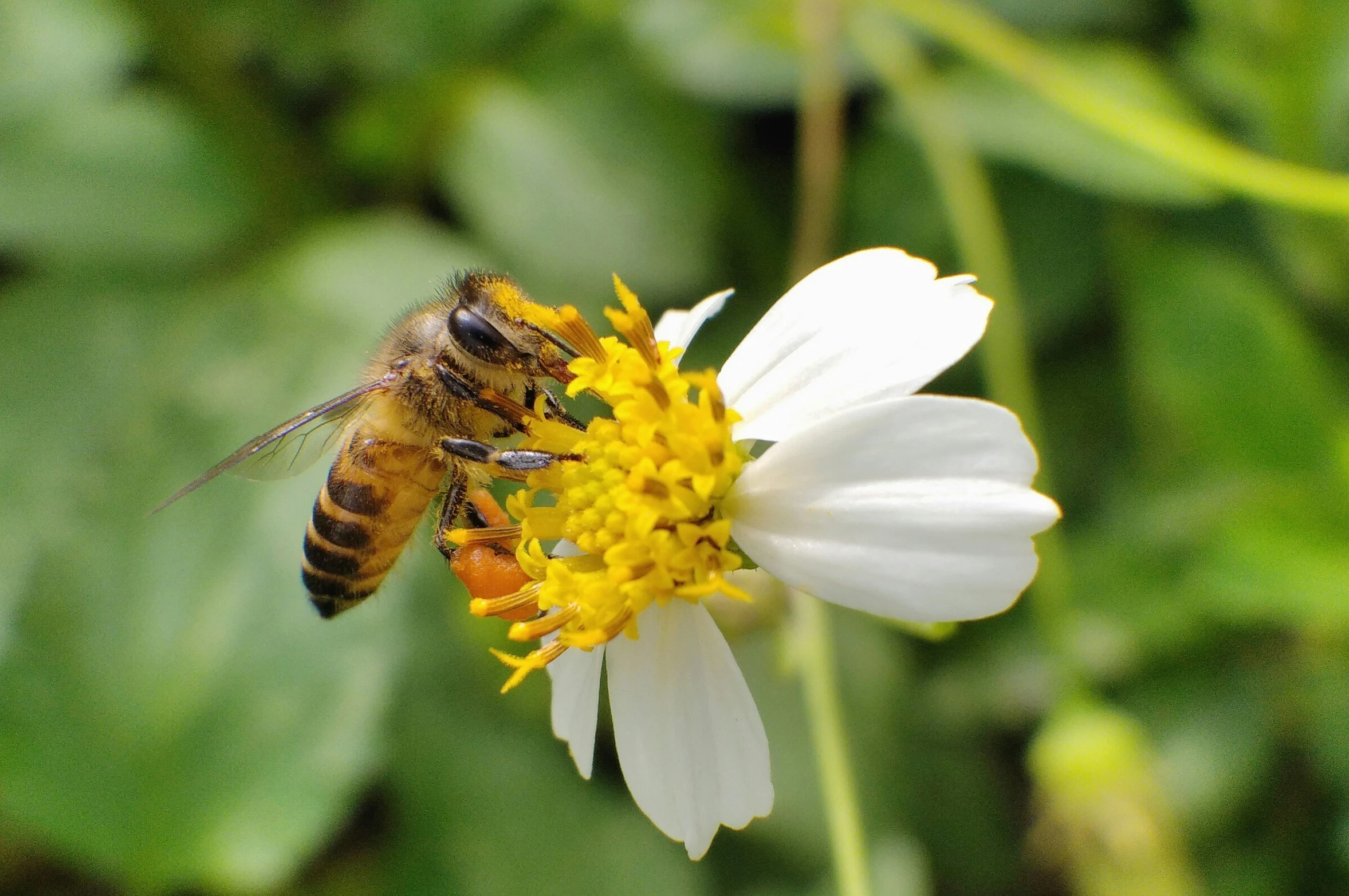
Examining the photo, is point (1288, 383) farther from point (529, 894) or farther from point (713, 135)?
point (529, 894)

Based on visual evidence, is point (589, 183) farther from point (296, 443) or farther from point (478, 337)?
Result: point (478, 337)

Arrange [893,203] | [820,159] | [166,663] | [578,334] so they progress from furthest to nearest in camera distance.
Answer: [893,203], [820,159], [166,663], [578,334]

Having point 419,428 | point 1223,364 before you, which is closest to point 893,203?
point 1223,364

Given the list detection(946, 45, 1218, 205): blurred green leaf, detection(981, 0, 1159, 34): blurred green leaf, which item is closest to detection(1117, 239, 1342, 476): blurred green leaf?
detection(946, 45, 1218, 205): blurred green leaf

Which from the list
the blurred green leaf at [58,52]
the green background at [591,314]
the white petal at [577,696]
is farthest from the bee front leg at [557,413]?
the blurred green leaf at [58,52]

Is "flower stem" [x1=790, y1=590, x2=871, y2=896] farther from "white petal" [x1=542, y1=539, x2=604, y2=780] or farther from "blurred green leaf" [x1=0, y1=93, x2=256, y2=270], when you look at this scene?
"blurred green leaf" [x1=0, y1=93, x2=256, y2=270]

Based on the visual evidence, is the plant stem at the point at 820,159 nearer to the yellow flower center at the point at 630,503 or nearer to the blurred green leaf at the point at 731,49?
the blurred green leaf at the point at 731,49

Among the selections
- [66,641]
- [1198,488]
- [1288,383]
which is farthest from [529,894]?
[1288,383]
